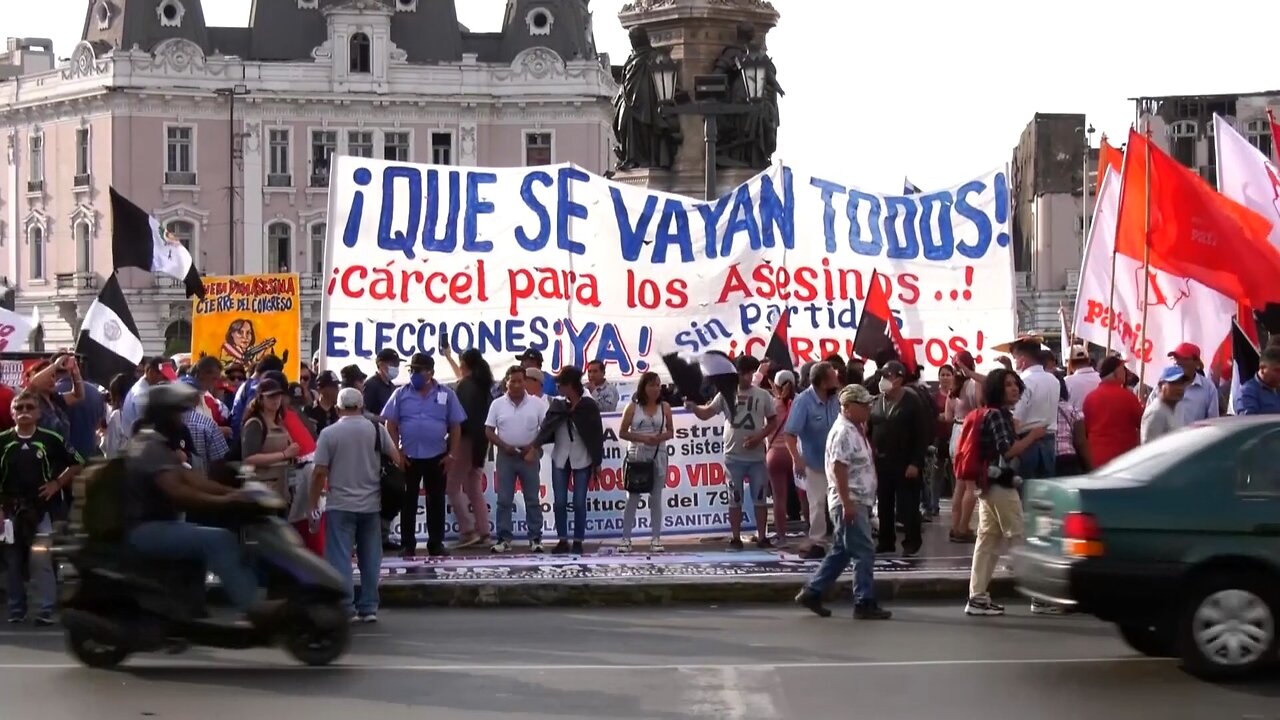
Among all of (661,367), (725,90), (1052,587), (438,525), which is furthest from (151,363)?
(1052,587)

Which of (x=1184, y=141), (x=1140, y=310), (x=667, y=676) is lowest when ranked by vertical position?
(x=667, y=676)

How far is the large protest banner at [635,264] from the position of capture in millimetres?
18328

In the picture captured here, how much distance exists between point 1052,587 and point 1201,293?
7.60m

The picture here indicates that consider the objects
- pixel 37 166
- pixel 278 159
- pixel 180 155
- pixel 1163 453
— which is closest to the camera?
pixel 1163 453

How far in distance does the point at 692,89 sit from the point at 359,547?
9.88 meters

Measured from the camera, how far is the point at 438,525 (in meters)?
16.6

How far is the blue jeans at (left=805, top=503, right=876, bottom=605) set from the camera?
43.4 feet

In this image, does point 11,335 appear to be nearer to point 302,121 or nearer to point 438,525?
point 438,525

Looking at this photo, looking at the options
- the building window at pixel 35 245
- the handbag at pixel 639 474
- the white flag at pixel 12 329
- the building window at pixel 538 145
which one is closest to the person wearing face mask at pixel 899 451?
the handbag at pixel 639 474

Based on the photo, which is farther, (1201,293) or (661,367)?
(661,367)

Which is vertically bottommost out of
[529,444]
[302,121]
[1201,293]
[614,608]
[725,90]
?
[614,608]

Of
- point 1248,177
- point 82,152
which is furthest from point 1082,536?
point 82,152

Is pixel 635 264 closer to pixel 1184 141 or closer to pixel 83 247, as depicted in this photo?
pixel 1184 141

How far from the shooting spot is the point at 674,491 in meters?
17.9
